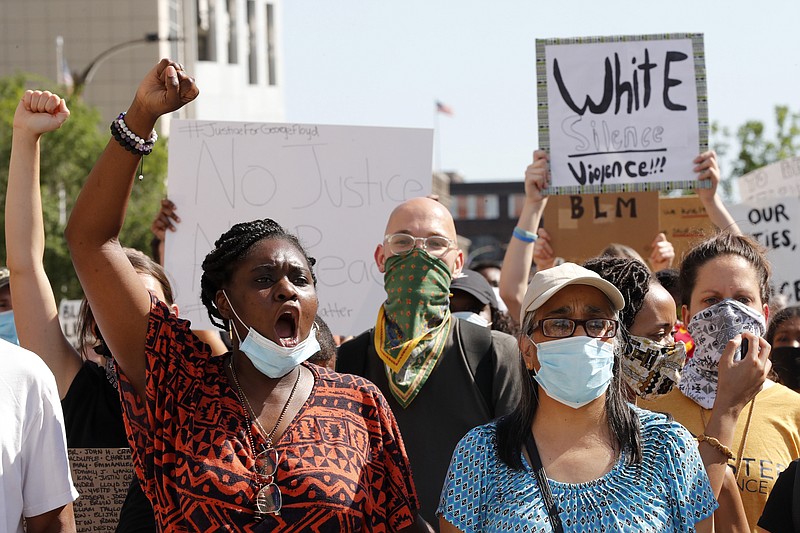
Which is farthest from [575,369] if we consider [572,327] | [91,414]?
[91,414]

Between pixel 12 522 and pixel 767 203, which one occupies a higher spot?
pixel 767 203

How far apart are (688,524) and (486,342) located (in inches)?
48.6

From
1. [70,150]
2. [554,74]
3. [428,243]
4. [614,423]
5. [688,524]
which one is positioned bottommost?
[688,524]

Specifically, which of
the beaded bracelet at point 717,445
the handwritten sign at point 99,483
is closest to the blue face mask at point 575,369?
the beaded bracelet at point 717,445

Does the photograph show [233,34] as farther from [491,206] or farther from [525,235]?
[525,235]

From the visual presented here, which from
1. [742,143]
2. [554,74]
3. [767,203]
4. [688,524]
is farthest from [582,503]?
[742,143]

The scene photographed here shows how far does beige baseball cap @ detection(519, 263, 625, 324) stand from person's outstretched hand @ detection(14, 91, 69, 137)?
167 cm

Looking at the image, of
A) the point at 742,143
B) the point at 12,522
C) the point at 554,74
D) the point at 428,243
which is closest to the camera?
the point at 12,522

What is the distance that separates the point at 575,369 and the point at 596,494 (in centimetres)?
37

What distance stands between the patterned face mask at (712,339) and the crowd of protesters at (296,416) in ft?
0.24

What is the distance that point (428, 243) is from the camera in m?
4.46

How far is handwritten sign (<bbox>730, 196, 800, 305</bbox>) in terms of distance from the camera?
8070mm

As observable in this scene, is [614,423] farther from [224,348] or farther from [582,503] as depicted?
[224,348]

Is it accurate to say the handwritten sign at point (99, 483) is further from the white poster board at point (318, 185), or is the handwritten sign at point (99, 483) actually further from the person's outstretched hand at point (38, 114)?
the white poster board at point (318, 185)
